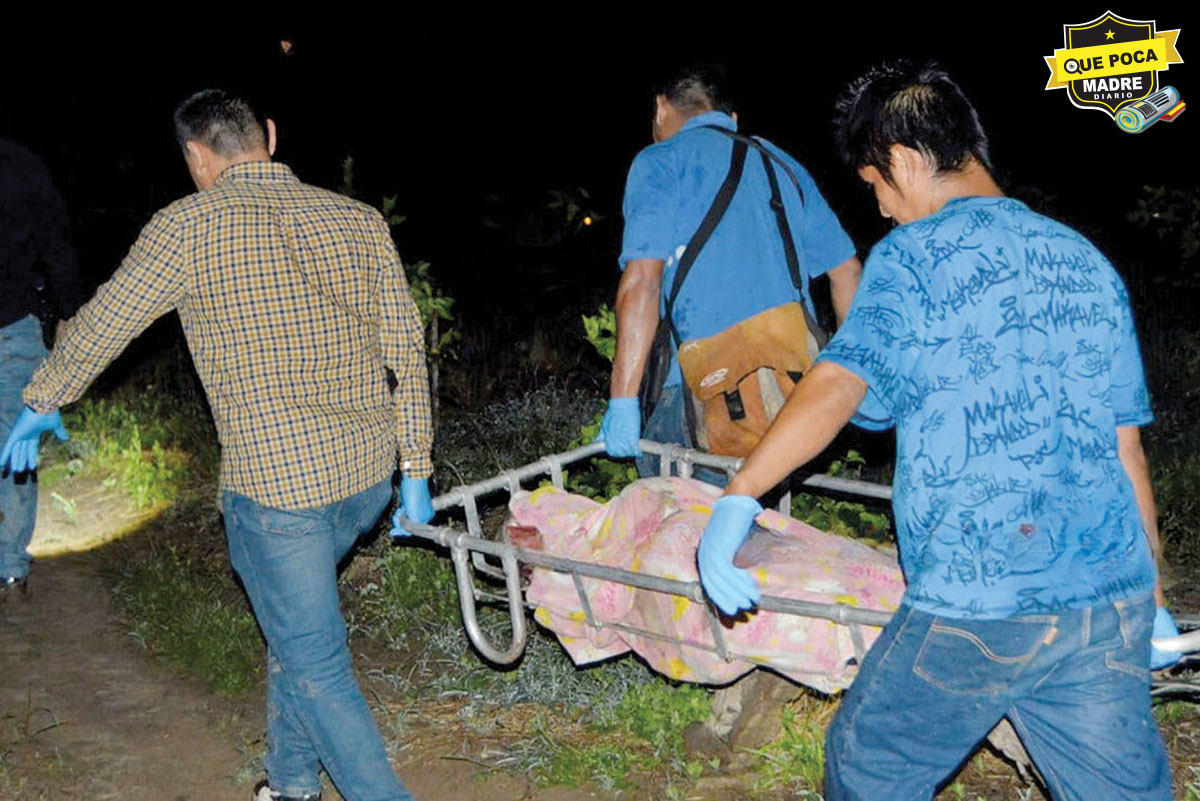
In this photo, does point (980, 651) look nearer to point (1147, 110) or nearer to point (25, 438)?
point (25, 438)

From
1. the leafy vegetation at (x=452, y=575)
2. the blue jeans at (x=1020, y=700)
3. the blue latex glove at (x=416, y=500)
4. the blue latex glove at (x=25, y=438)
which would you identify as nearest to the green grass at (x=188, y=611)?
the leafy vegetation at (x=452, y=575)

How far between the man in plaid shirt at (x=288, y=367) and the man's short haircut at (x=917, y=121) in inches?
58.5

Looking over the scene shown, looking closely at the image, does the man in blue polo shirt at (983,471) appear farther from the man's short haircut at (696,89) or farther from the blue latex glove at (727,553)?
the man's short haircut at (696,89)

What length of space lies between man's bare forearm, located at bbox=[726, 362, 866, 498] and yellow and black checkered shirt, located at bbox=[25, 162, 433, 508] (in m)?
1.39

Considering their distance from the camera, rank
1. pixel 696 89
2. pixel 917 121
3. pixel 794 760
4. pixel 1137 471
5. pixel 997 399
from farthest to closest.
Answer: pixel 696 89 < pixel 794 760 < pixel 1137 471 < pixel 917 121 < pixel 997 399

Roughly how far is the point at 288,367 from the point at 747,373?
1408 millimetres

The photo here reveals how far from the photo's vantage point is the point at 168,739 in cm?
453

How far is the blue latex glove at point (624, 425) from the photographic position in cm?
414

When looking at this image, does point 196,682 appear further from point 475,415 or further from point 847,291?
point 475,415

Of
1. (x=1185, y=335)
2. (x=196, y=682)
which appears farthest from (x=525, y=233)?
(x=196, y=682)

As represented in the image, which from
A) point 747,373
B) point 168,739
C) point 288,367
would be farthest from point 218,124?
point 168,739

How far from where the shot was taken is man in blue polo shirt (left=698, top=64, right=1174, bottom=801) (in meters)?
2.25

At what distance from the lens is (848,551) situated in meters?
3.35

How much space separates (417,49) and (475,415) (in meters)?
5.28
